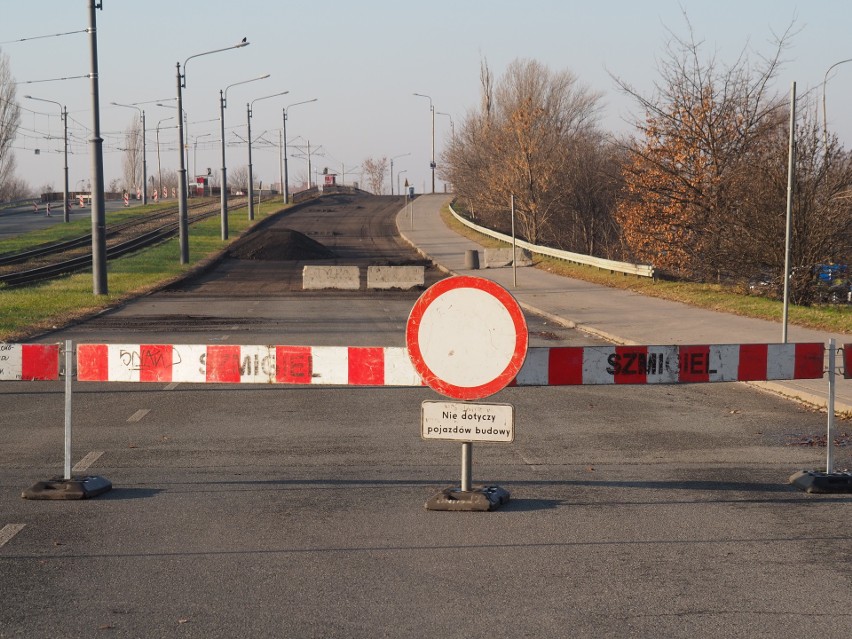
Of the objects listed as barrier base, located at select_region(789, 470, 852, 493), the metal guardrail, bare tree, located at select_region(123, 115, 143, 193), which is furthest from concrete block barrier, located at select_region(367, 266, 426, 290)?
bare tree, located at select_region(123, 115, 143, 193)

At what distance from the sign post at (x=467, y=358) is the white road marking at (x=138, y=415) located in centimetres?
472

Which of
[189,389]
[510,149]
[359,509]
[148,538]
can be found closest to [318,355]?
[359,509]

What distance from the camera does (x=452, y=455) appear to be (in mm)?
9164

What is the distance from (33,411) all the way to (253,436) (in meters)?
2.94

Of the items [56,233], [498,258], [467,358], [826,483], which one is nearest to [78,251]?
[56,233]

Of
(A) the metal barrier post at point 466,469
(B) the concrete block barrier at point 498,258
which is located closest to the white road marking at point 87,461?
(A) the metal barrier post at point 466,469

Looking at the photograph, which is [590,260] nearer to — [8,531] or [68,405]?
[68,405]

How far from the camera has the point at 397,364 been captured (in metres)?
8.02

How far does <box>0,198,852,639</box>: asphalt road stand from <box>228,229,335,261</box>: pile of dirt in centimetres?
3780

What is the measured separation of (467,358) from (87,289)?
25.9 m

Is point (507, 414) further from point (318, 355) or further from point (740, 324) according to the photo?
point (740, 324)

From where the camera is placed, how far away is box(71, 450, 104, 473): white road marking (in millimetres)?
8567

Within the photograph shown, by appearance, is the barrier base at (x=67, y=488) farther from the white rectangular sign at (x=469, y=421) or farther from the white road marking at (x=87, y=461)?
the white rectangular sign at (x=469, y=421)

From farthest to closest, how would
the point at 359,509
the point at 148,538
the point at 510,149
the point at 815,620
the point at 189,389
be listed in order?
the point at 510,149 < the point at 189,389 < the point at 359,509 < the point at 148,538 < the point at 815,620
